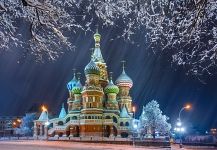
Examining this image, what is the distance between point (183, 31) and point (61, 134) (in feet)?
232

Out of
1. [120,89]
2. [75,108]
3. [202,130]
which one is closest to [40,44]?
[75,108]

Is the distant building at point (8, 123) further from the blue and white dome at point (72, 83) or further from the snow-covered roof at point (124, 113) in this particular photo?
the snow-covered roof at point (124, 113)

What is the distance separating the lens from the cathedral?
7156 cm

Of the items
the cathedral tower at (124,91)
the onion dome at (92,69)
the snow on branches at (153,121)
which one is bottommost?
the snow on branches at (153,121)

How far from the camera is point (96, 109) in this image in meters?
71.9

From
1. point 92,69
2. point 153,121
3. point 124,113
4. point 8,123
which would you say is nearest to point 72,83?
point 92,69

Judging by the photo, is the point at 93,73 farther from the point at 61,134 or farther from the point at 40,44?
the point at 40,44

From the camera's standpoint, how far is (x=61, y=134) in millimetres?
75438

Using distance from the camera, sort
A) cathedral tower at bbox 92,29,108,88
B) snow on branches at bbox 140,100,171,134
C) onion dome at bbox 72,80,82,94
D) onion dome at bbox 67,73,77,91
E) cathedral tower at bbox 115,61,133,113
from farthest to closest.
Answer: onion dome at bbox 67,73,77,91 → cathedral tower at bbox 115,61,133,113 → cathedral tower at bbox 92,29,108,88 → onion dome at bbox 72,80,82,94 → snow on branches at bbox 140,100,171,134

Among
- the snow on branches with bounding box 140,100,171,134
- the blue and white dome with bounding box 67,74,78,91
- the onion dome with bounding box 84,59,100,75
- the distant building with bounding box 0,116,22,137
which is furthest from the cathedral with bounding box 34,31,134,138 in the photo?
the distant building with bounding box 0,116,22,137

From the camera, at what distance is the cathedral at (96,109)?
7156 cm

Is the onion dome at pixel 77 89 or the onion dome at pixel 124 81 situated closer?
the onion dome at pixel 77 89

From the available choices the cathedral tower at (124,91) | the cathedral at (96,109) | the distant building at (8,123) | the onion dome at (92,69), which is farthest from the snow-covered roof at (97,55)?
the distant building at (8,123)

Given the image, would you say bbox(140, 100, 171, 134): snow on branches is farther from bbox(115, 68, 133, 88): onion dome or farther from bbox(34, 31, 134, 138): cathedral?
bbox(115, 68, 133, 88): onion dome
